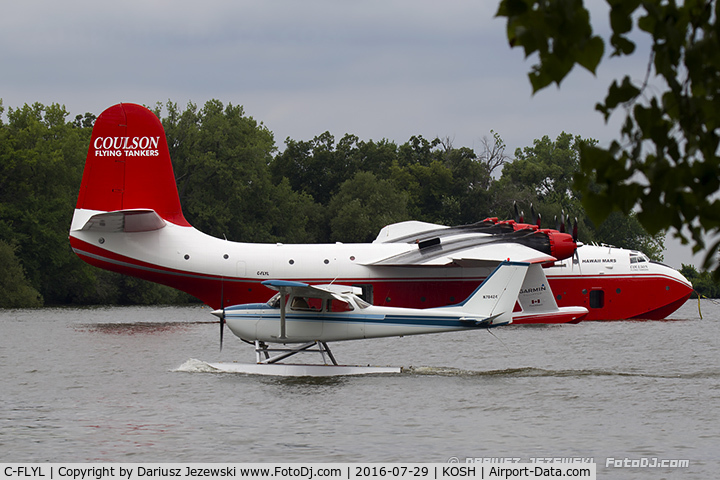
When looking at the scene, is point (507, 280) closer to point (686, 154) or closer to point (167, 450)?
point (167, 450)

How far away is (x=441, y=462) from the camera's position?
1068 cm

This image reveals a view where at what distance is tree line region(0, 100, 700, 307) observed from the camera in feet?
178

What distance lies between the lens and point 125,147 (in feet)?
97.9

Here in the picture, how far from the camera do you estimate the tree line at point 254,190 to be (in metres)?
54.3

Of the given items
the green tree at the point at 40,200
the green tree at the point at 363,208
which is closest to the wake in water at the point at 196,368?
the green tree at the point at 40,200

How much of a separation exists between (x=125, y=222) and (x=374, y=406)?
16.3 metres

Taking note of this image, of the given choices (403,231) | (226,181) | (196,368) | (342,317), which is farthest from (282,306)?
(226,181)

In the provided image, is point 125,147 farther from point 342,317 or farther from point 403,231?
point 342,317

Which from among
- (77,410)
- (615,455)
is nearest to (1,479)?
(77,410)

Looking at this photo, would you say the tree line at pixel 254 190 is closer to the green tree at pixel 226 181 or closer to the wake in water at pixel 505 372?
the green tree at pixel 226 181

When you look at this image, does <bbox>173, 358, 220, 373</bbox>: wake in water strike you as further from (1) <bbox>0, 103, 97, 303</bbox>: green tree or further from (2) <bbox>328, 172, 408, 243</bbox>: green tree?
(2) <bbox>328, 172, 408, 243</bbox>: green tree

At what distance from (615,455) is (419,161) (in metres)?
81.2

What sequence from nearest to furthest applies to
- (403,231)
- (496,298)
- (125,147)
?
(496,298) → (125,147) → (403,231)

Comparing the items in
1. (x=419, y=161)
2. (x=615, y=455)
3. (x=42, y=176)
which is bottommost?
(x=615, y=455)
